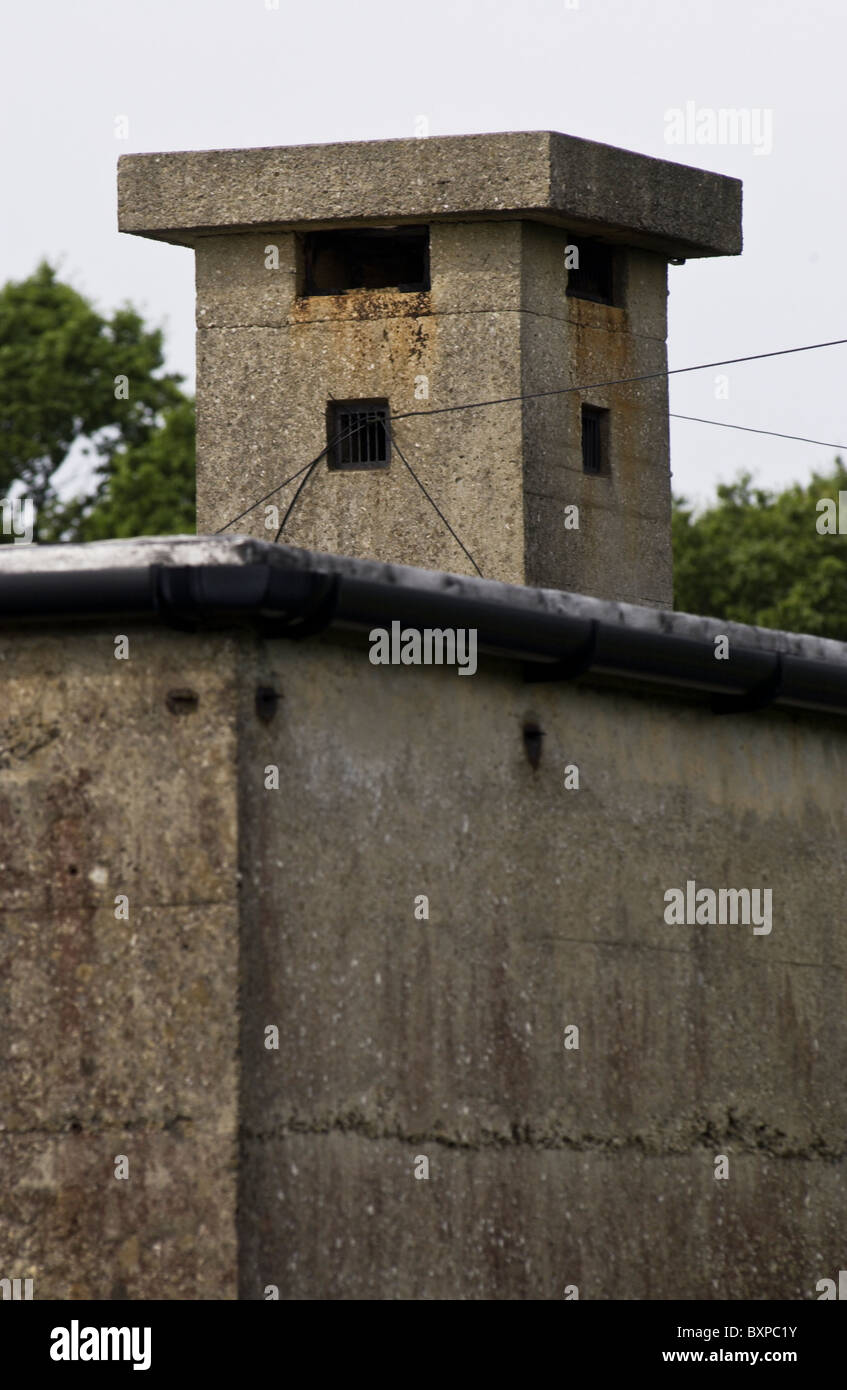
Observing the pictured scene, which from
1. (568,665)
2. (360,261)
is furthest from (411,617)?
(360,261)

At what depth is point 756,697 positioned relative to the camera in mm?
10000

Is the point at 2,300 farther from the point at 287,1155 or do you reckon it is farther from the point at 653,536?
the point at 287,1155

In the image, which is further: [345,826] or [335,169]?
[335,169]

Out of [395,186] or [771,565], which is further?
[771,565]

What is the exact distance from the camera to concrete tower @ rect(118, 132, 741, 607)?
658 inches

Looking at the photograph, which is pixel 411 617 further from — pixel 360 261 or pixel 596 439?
pixel 596 439

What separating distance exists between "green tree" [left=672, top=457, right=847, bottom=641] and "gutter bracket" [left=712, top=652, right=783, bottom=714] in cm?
3567

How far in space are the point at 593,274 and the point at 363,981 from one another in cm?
1031

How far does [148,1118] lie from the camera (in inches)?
313

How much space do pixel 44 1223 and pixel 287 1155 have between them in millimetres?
782

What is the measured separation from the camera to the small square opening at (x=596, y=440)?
17.6 m

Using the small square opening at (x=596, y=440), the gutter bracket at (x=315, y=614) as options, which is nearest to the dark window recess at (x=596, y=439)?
the small square opening at (x=596, y=440)

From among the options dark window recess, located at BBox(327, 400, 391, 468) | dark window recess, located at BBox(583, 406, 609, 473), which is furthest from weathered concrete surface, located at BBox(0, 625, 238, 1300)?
dark window recess, located at BBox(583, 406, 609, 473)
